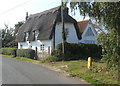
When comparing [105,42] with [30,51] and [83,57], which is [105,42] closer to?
[83,57]

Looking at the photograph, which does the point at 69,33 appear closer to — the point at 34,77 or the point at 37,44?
the point at 37,44

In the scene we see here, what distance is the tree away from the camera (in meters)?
10.0

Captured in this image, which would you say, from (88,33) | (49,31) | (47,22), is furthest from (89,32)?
(49,31)

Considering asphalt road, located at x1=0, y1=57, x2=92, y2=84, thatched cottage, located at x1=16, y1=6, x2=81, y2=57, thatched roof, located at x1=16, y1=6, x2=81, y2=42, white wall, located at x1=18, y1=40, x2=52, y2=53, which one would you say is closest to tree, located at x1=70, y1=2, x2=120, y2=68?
asphalt road, located at x1=0, y1=57, x2=92, y2=84

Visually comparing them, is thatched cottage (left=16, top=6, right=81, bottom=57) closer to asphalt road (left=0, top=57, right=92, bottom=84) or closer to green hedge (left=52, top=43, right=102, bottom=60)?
green hedge (left=52, top=43, right=102, bottom=60)

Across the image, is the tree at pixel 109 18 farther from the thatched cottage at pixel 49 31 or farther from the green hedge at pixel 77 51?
the thatched cottage at pixel 49 31

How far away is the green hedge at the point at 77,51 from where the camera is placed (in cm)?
2456

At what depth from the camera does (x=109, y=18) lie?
10.4 m

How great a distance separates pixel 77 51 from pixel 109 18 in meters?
16.0

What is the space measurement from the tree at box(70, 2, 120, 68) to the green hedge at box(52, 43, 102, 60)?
13224mm

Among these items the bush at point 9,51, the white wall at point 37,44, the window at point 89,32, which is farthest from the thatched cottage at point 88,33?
the bush at point 9,51

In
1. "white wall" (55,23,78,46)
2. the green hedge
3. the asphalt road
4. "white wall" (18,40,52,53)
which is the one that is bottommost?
the asphalt road

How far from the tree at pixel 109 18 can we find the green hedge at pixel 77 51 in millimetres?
13224

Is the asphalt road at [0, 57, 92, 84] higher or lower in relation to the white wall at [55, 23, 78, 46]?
lower
